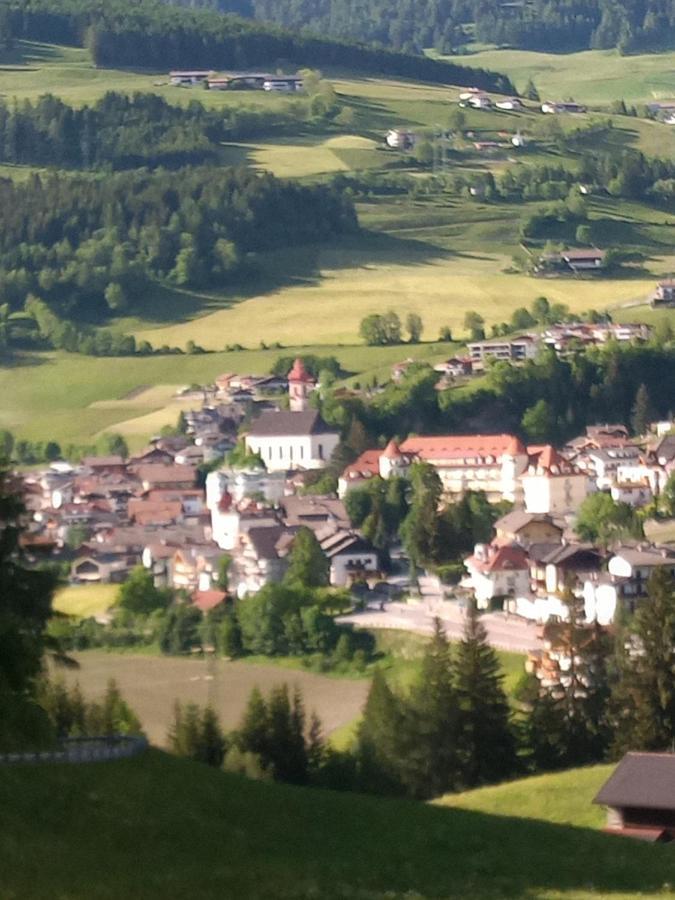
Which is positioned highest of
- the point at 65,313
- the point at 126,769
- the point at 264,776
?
the point at 126,769

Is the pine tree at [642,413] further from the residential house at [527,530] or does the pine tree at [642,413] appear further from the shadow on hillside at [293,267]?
the shadow on hillside at [293,267]

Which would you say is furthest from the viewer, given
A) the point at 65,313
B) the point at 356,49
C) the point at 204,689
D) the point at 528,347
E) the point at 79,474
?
the point at 356,49

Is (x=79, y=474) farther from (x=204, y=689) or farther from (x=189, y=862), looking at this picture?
(x=189, y=862)

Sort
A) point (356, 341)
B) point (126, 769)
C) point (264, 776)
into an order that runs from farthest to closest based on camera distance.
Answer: point (356, 341) < point (264, 776) < point (126, 769)

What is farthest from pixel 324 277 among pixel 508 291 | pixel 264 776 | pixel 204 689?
pixel 264 776

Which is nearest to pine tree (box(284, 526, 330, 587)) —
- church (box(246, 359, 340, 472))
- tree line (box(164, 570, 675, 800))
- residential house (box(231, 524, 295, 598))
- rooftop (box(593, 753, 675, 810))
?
residential house (box(231, 524, 295, 598))

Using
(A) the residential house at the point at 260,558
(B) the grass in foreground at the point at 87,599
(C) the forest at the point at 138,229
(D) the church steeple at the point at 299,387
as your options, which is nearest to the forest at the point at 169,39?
(C) the forest at the point at 138,229
